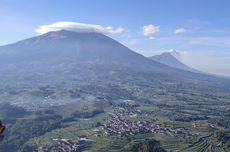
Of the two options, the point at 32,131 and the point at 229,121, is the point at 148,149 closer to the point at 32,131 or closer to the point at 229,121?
the point at 32,131

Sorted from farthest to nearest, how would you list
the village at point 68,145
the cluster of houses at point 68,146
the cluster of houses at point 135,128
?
1. the cluster of houses at point 135,128
2. the village at point 68,145
3. the cluster of houses at point 68,146

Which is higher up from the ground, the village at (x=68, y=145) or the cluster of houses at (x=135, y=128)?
the cluster of houses at (x=135, y=128)

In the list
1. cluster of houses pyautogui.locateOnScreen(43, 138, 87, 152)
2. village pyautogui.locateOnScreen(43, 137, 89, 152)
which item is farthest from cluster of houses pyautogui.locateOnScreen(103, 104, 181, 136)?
cluster of houses pyautogui.locateOnScreen(43, 138, 87, 152)

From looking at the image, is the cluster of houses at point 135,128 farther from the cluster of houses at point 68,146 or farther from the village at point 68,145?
the cluster of houses at point 68,146

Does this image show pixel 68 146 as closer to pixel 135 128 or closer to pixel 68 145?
pixel 68 145

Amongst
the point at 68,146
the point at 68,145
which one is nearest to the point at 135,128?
the point at 68,145

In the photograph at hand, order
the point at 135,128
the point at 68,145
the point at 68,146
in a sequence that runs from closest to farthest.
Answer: the point at 68,146, the point at 68,145, the point at 135,128

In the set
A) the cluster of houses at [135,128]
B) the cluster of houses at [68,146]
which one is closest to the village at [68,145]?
the cluster of houses at [68,146]

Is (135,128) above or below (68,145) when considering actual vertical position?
above
